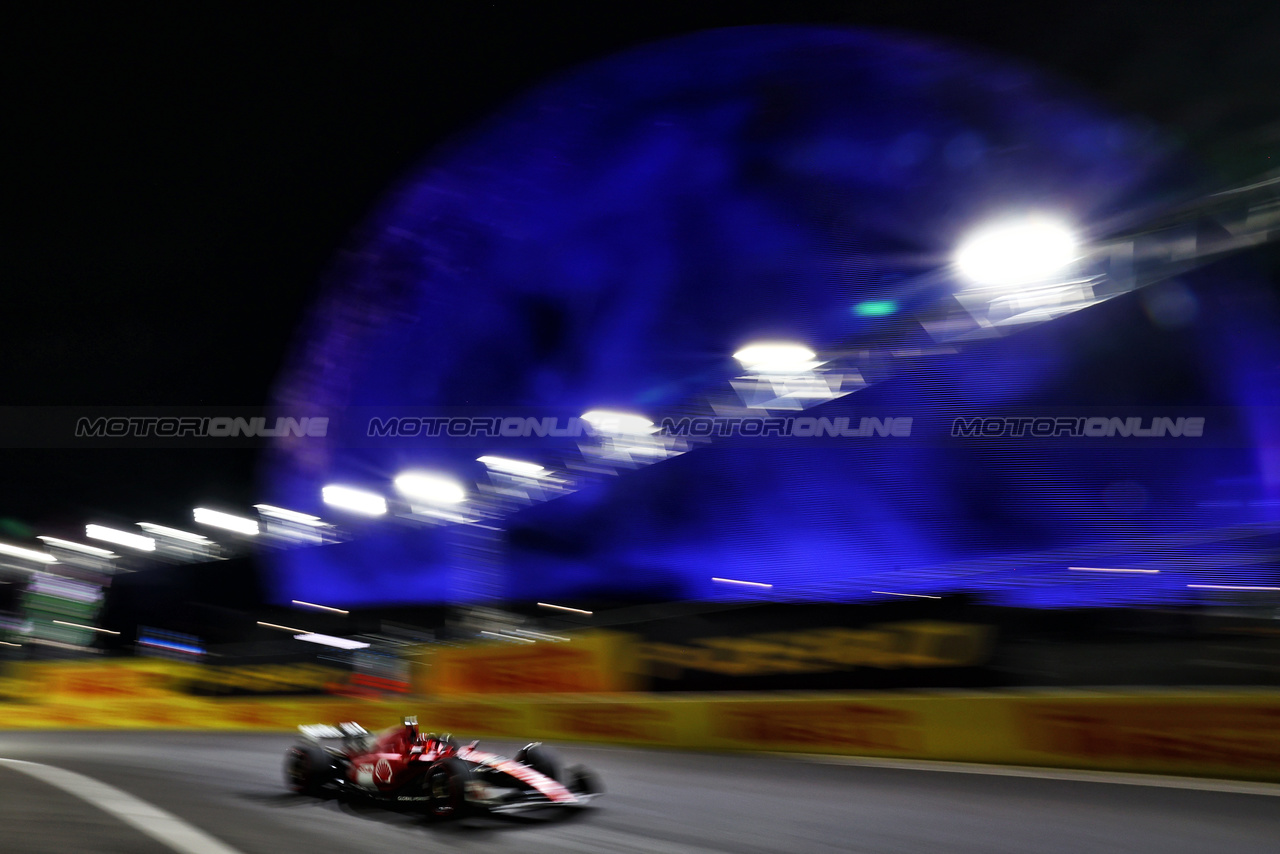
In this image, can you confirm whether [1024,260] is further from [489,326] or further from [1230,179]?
[489,326]

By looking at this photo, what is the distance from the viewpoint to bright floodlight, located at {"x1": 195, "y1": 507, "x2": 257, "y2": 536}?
3031 cm

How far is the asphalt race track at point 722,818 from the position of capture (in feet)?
16.5

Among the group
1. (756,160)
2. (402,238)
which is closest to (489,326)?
(402,238)

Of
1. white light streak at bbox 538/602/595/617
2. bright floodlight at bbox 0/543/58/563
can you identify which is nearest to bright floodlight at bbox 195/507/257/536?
bright floodlight at bbox 0/543/58/563

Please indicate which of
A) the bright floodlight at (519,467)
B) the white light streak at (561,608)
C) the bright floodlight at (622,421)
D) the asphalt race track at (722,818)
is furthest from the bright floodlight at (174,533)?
the asphalt race track at (722,818)

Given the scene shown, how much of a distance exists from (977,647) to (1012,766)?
3.46 ft

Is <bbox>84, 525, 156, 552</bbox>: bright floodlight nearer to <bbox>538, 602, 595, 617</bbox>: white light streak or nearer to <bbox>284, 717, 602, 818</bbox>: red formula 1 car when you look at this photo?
<bbox>538, 602, 595, 617</bbox>: white light streak

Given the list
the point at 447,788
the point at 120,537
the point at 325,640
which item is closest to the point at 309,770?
the point at 447,788

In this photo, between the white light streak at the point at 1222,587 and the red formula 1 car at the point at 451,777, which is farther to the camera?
the white light streak at the point at 1222,587

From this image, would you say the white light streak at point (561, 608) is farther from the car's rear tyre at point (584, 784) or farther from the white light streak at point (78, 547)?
the white light streak at point (78, 547)

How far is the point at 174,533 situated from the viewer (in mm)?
34094

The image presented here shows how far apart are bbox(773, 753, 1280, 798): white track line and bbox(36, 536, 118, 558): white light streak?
38130mm

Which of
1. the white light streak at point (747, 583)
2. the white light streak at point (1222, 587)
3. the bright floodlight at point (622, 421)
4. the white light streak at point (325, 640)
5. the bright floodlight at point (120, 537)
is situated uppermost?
the bright floodlight at point (622, 421)

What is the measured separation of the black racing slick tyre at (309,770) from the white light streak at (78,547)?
37.0 m
